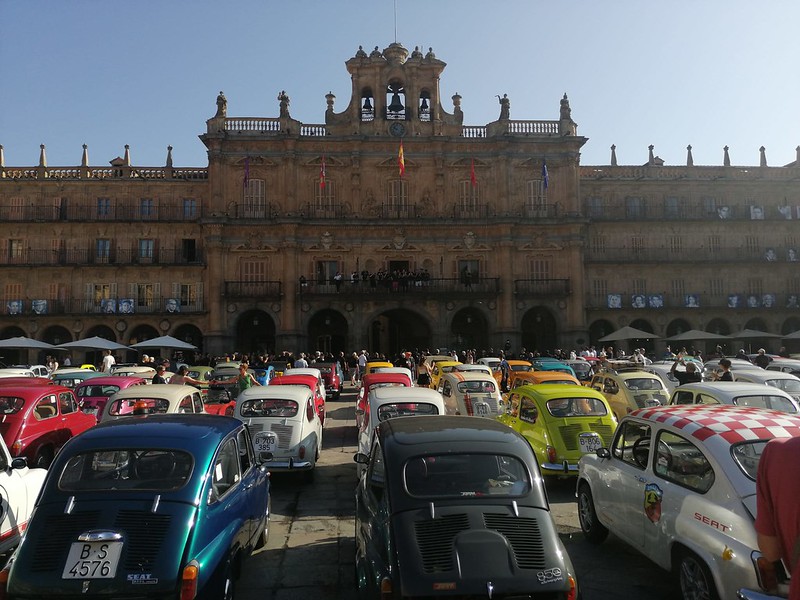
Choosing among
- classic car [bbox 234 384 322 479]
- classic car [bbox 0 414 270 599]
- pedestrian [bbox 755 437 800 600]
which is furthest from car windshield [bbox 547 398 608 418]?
pedestrian [bbox 755 437 800 600]

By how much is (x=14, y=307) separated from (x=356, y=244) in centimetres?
2038

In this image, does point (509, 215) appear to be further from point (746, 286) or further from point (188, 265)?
point (188, 265)

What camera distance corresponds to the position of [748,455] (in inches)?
221

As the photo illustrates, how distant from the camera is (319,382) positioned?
18.2 m

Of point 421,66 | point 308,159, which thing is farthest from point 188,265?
point 421,66

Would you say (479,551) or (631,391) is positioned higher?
(631,391)

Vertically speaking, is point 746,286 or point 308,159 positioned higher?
point 308,159

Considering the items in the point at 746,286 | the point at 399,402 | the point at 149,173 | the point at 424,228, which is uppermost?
the point at 149,173

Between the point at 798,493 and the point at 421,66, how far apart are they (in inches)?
1511

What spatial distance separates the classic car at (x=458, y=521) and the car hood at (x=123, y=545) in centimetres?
157

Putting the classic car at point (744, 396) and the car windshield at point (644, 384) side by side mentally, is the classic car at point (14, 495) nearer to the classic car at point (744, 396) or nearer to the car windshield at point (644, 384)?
the classic car at point (744, 396)

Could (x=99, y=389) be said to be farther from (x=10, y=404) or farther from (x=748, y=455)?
(x=748, y=455)

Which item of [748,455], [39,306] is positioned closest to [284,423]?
[748,455]

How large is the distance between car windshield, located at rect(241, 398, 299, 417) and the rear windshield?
4.56 feet
